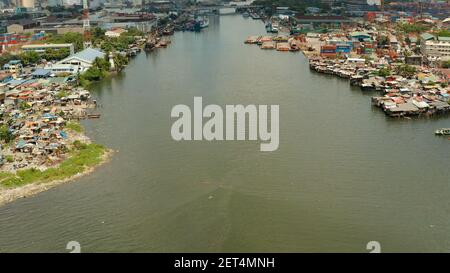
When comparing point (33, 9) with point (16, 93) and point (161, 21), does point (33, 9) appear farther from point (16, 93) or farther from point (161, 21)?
point (16, 93)

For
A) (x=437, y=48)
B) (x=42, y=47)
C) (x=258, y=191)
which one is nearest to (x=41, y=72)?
(x=42, y=47)

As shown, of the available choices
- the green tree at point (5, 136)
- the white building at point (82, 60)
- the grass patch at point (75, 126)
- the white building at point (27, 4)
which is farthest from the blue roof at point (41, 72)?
the white building at point (27, 4)

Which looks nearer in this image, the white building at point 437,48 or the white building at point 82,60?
the white building at point 82,60

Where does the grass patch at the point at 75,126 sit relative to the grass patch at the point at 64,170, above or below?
above

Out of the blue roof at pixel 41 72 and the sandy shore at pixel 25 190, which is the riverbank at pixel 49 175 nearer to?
the sandy shore at pixel 25 190

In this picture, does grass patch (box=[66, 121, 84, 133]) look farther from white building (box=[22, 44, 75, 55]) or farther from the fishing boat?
the fishing boat

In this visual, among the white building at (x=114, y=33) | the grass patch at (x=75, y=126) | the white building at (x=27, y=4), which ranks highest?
the white building at (x=27, y=4)

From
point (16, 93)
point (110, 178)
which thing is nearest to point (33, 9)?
point (16, 93)
